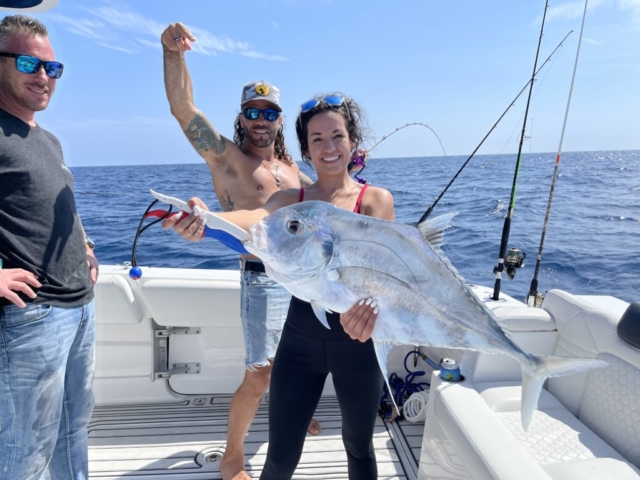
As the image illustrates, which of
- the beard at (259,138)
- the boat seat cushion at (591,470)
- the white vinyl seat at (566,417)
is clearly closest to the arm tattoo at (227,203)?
the beard at (259,138)

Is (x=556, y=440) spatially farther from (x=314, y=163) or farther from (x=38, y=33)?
(x=38, y=33)

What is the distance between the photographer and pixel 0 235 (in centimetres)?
167

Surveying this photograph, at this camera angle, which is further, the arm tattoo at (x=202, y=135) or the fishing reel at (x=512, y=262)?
the fishing reel at (x=512, y=262)

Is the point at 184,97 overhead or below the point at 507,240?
overhead

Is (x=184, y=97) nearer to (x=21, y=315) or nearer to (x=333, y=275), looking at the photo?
(x=21, y=315)

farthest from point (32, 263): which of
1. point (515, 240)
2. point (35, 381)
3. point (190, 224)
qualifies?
point (515, 240)

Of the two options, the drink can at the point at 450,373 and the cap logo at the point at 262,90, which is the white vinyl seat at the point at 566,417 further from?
the cap logo at the point at 262,90

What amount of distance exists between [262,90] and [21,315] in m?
1.66

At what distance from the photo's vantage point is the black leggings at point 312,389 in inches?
71.1

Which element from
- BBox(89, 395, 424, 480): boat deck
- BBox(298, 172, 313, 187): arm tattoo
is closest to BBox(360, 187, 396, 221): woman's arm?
BBox(298, 172, 313, 187): arm tattoo

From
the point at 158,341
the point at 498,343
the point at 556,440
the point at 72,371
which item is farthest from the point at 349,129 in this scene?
the point at 158,341

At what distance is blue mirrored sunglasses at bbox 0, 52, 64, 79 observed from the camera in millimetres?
1771

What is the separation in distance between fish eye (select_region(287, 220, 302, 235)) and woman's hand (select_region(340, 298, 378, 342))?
12.3 inches

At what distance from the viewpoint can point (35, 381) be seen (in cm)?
173
